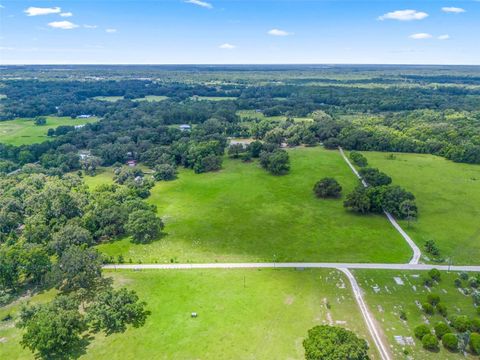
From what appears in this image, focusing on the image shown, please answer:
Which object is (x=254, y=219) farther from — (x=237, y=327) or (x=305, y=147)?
(x=305, y=147)

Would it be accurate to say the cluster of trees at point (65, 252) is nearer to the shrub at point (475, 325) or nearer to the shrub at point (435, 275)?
the shrub at point (475, 325)

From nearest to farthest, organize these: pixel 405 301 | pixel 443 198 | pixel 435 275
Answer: pixel 405 301
pixel 435 275
pixel 443 198

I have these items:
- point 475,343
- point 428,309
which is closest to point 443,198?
point 428,309

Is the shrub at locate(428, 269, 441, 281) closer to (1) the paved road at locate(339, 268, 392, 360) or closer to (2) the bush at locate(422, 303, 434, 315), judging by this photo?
(2) the bush at locate(422, 303, 434, 315)

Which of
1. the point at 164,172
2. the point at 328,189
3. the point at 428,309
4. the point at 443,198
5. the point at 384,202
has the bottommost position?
the point at 428,309

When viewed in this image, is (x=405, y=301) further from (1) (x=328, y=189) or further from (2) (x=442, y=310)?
(1) (x=328, y=189)

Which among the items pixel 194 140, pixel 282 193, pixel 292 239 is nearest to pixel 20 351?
pixel 292 239

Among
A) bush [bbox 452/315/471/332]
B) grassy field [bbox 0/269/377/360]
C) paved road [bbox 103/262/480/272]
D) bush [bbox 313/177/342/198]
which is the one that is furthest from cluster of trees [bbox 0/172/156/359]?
bush [bbox 452/315/471/332]
